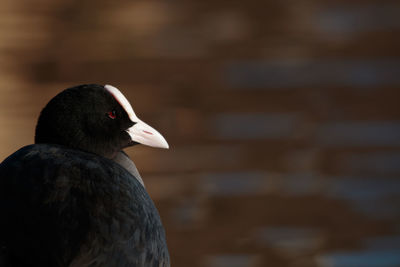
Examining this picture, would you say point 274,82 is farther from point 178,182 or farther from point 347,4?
point 347,4

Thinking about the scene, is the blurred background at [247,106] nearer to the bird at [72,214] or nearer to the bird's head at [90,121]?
the bird's head at [90,121]

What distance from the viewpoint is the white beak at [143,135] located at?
3963 millimetres

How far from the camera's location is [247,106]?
11.2m

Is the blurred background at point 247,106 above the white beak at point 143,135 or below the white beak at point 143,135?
above

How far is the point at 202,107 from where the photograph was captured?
1141 centimetres

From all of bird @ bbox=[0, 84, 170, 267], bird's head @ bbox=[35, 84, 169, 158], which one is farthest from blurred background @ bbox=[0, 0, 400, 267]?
bird @ bbox=[0, 84, 170, 267]

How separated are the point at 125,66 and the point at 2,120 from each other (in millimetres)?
1779

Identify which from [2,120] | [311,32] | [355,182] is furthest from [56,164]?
[311,32]

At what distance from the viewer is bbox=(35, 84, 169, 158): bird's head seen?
3643mm

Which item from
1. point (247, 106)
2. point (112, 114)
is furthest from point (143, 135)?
point (247, 106)

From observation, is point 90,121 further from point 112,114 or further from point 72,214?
point 72,214

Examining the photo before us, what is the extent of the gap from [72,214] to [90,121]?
2.46 ft

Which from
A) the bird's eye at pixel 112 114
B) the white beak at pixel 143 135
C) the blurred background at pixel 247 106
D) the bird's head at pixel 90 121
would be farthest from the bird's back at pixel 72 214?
the blurred background at pixel 247 106

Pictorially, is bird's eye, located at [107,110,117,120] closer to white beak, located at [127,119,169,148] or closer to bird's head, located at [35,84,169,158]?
bird's head, located at [35,84,169,158]
